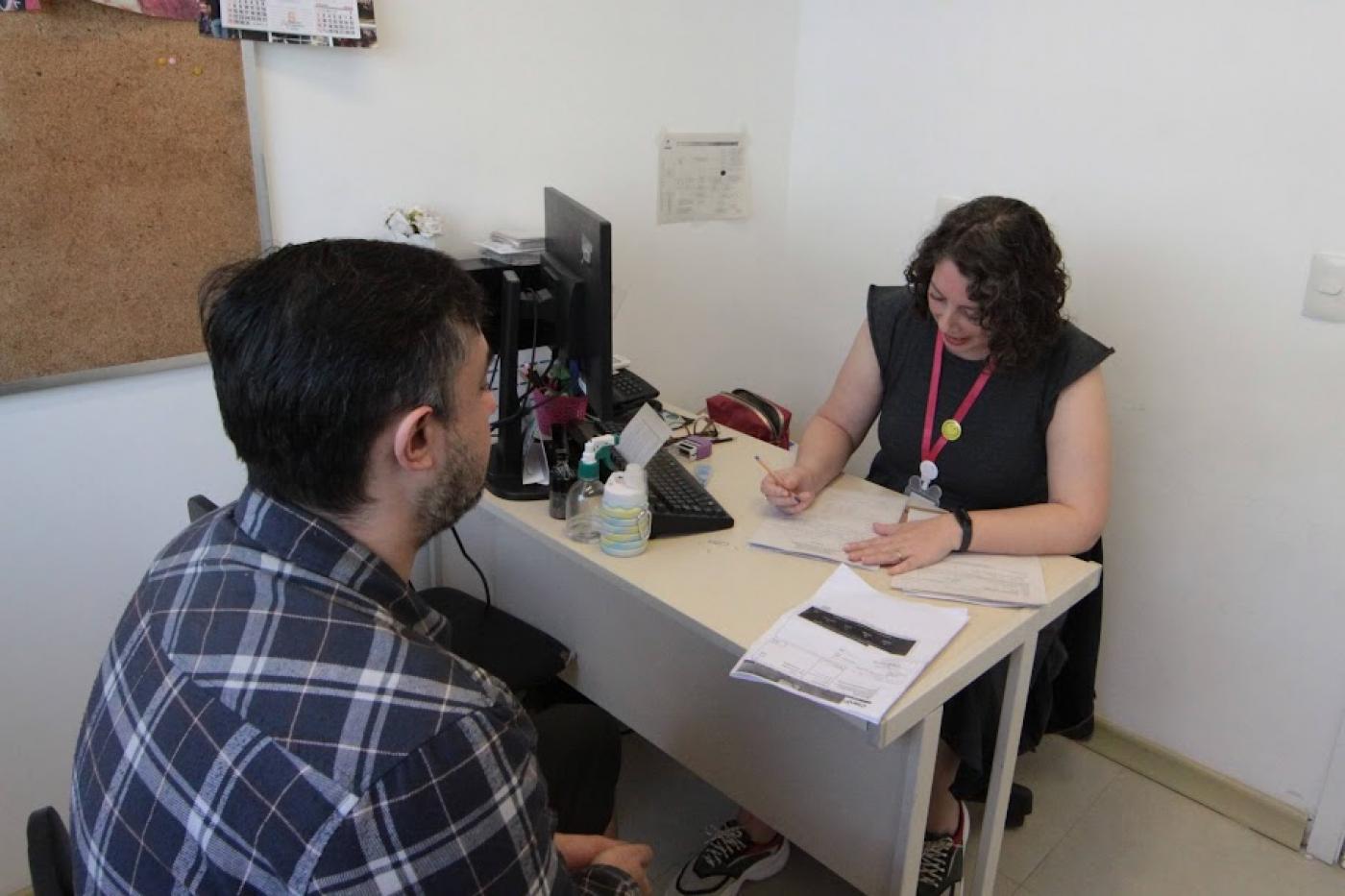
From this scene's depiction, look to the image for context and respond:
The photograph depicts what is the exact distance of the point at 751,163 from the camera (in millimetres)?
A: 2607

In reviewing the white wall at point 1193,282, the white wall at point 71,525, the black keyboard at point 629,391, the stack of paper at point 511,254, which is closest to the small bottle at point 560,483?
the black keyboard at point 629,391

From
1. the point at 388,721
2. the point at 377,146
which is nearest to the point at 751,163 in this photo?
the point at 377,146

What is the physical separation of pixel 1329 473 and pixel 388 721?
1867 mm

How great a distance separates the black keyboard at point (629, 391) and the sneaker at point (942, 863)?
3.31ft

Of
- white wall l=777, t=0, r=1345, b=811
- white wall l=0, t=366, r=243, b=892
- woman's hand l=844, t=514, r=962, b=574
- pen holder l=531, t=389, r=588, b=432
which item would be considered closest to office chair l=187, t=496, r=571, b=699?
pen holder l=531, t=389, r=588, b=432

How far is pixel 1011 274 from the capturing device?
1627 millimetres

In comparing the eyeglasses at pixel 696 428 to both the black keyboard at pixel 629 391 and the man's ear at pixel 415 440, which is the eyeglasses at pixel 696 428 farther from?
the man's ear at pixel 415 440

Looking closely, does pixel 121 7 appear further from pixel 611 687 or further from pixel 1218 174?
pixel 1218 174

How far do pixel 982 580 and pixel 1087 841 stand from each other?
92cm

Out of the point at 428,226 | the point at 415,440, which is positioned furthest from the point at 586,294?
the point at 415,440

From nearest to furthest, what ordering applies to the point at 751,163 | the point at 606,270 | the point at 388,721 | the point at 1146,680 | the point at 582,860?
the point at 388,721
the point at 582,860
the point at 606,270
the point at 1146,680
the point at 751,163

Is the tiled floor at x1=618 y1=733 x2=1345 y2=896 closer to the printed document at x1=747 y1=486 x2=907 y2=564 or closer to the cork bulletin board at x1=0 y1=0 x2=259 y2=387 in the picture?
the printed document at x1=747 y1=486 x2=907 y2=564

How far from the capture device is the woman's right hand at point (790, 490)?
1687mm

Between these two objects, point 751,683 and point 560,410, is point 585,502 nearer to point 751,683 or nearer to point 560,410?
point 560,410
